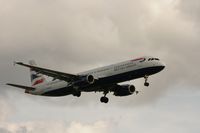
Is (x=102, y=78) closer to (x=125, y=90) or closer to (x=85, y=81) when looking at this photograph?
(x=85, y=81)

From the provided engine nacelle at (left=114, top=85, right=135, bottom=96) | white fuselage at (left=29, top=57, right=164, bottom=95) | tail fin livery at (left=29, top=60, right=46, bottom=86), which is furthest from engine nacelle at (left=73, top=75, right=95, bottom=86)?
tail fin livery at (left=29, top=60, right=46, bottom=86)

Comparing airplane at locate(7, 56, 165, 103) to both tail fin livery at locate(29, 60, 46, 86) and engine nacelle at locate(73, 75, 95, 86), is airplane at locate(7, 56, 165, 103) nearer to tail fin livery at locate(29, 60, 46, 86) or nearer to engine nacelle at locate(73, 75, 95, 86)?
engine nacelle at locate(73, 75, 95, 86)

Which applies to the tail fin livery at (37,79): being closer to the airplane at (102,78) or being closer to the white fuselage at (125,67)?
the airplane at (102,78)

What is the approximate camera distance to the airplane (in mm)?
93250

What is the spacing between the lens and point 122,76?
307 feet

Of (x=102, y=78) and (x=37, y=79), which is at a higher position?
(x=37, y=79)

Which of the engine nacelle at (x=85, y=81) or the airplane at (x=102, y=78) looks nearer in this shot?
the airplane at (x=102, y=78)

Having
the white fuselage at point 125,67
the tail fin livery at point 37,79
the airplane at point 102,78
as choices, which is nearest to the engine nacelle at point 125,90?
the airplane at point 102,78

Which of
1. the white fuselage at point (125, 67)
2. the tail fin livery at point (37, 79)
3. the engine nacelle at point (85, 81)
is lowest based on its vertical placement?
the engine nacelle at point (85, 81)

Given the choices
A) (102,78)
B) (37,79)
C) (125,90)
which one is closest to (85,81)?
(102,78)

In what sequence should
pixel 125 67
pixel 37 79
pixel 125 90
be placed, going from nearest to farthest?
pixel 125 67 < pixel 125 90 < pixel 37 79

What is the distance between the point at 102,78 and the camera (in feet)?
314

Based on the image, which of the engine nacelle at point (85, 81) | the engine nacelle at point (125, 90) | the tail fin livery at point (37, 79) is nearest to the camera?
the engine nacelle at point (85, 81)

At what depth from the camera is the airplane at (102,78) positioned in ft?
306
